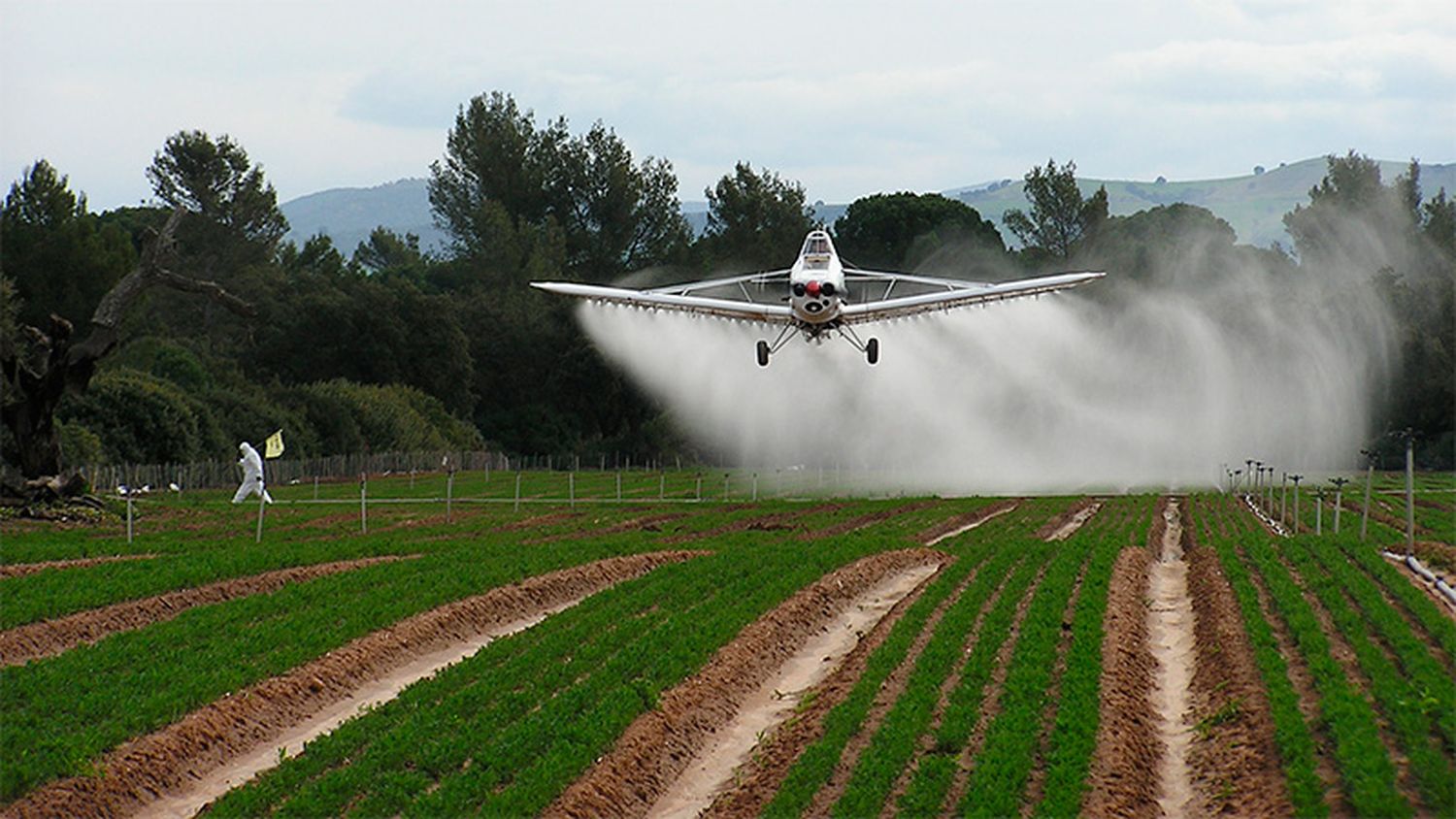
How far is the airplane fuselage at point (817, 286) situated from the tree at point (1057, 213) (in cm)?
9508

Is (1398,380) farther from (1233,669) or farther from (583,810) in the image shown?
(583,810)

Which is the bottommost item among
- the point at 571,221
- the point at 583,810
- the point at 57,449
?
the point at 583,810

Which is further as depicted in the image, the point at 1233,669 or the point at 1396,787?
the point at 1233,669

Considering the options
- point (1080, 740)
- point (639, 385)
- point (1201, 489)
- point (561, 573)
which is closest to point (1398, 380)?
point (1201, 489)

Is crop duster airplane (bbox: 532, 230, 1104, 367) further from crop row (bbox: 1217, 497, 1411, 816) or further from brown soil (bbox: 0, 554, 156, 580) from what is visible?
crop row (bbox: 1217, 497, 1411, 816)

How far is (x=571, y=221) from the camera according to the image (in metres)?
141

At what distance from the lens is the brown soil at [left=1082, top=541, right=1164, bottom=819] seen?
664 inches

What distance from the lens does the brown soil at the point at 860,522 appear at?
145 ft

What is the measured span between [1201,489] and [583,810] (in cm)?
6235

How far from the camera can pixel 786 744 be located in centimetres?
Result: 1939

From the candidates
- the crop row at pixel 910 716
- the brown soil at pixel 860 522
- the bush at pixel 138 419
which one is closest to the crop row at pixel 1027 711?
the crop row at pixel 910 716

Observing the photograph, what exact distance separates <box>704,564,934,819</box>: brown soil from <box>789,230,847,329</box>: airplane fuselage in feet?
A: 80.7

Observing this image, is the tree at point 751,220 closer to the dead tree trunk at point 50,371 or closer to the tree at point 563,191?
the tree at point 563,191

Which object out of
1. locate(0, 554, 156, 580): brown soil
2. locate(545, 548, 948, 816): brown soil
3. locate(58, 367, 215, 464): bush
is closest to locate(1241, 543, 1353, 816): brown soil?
locate(545, 548, 948, 816): brown soil
